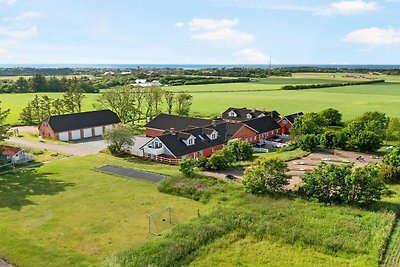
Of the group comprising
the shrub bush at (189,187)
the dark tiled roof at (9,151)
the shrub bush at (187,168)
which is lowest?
the shrub bush at (189,187)

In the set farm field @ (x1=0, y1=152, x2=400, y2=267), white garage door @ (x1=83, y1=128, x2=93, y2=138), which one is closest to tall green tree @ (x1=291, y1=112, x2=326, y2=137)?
farm field @ (x1=0, y1=152, x2=400, y2=267)

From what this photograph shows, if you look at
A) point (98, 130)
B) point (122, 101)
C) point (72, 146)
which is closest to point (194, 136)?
point (72, 146)

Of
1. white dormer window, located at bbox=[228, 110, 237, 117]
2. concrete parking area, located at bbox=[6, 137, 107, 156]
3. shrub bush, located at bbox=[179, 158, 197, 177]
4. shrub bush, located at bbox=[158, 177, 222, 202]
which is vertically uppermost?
white dormer window, located at bbox=[228, 110, 237, 117]

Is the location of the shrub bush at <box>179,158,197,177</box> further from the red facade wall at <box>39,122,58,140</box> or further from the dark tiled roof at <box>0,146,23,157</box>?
the red facade wall at <box>39,122,58,140</box>

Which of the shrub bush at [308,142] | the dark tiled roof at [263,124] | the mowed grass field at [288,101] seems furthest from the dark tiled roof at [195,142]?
the mowed grass field at [288,101]

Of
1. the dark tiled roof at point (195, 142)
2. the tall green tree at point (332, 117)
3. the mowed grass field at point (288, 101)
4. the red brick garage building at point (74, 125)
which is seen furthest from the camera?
the mowed grass field at point (288, 101)

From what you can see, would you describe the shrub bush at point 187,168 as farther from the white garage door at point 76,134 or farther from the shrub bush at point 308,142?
the white garage door at point 76,134
